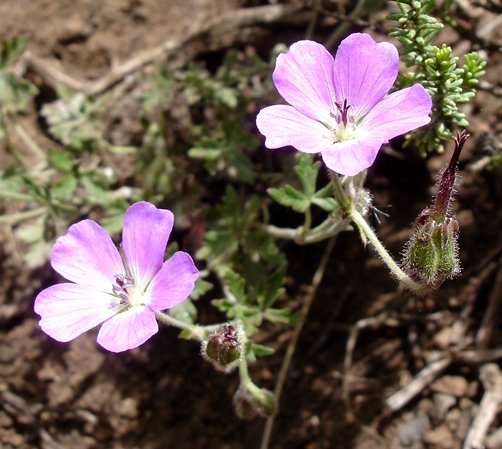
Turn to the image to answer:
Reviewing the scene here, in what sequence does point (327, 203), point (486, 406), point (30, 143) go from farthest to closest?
1. point (30, 143)
2. point (486, 406)
3. point (327, 203)

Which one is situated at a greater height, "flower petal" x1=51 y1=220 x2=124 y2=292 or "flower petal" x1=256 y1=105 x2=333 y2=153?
"flower petal" x1=256 y1=105 x2=333 y2=153

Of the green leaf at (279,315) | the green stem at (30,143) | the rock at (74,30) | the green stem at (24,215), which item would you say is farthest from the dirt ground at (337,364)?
the rock at (74,30)

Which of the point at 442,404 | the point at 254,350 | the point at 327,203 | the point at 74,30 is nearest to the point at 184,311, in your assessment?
the point at 254,350

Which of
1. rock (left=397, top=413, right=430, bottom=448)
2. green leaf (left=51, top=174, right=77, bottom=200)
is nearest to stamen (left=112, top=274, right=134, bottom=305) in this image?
green leaf (left=51, top=174, right=77, bottom=200)

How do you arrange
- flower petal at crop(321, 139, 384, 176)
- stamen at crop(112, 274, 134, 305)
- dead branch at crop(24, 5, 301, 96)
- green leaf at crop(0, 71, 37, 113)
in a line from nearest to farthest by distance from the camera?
flower petal at crop(321, 139, 384, 176) < stamen at crop(112, 274, 134, 305) < green leaf at crop(0, 71, 37, 113) < dead branch at crop(24, 5, 301, 96)

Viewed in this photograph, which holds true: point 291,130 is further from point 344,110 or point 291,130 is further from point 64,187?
point 64,187

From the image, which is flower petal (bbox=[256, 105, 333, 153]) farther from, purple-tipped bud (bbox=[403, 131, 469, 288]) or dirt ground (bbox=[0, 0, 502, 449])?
dirt ground (bbox=[0, 0, 502, 449])

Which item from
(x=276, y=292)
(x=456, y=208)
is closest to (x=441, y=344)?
(x=456, y=208)
